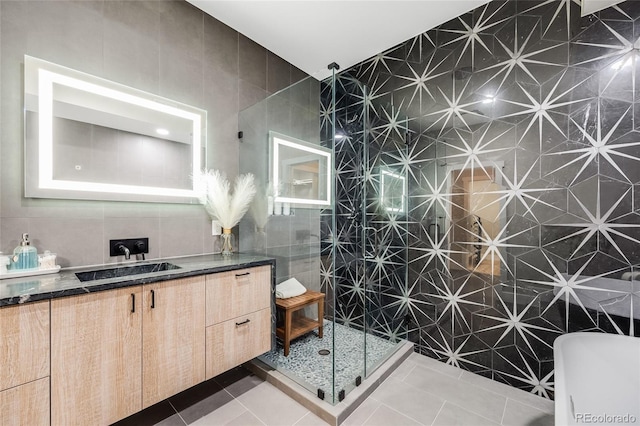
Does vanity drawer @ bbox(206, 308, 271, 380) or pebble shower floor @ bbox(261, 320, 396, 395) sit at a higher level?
vanity drawer @ bbox(206, 308, 271, 380)

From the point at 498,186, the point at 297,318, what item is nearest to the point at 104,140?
the point at 297,318

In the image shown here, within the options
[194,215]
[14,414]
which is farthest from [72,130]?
[14,414]

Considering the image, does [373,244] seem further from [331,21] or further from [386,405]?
[331,21]

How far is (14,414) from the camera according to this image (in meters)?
1.00

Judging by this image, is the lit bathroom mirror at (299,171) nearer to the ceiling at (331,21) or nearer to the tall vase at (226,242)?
the tall vase at (226,242)

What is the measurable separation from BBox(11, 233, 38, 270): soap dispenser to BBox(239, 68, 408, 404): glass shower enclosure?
1.24 m

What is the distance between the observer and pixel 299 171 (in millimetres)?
2010

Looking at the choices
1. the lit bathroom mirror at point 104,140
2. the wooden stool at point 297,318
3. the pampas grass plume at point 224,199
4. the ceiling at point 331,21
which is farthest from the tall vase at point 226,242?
the ceiling at point 331,21

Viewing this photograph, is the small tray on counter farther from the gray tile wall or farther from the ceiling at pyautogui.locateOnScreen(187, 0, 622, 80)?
the ceiling at pyautogui.locateOnScreen(187, 0, 622, 80)

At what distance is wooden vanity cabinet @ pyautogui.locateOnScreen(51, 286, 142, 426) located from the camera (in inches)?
43.6

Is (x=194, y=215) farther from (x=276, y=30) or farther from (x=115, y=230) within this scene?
(x=276, y=30)

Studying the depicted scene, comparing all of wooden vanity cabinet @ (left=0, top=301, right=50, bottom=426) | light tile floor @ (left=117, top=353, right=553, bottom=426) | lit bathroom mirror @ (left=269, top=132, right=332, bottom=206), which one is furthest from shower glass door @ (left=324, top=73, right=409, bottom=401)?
wooden vanity cabinet @ (left=0, top=301, right=50, bottom=426)

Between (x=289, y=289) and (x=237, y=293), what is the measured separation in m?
0.50

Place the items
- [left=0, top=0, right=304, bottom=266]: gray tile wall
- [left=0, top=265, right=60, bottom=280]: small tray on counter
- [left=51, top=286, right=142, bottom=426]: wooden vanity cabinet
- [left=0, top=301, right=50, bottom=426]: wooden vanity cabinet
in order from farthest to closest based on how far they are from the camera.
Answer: [left=0, top=0, right=304, bottom=266]: gray tile wall, [left=0, top=265, right=60, bottom=280]: small tray on counter, [left=51, top=286, right=142, bottom=426]: wooden vanity cabinet, [left=0, top=301, right=50, bottom=426]: wooden vanity cabinet
